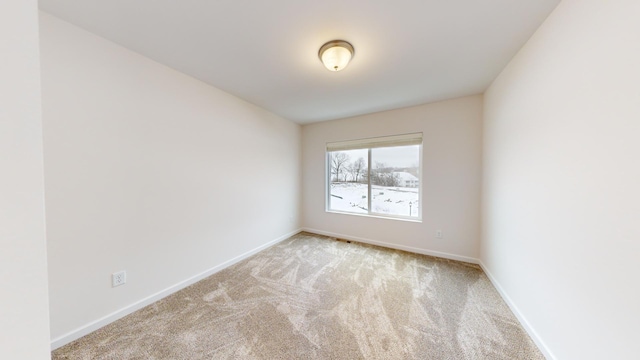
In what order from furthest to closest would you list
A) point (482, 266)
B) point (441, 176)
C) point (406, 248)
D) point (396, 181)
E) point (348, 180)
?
1. point (348, 180)
2. point (396, 181)
3. point (406, 248)
4. point (441, 176)
5. point (482, 266)

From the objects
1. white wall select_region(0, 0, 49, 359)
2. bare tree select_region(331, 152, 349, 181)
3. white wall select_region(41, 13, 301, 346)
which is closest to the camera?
white wall select_region(0, 0, 49, 359)

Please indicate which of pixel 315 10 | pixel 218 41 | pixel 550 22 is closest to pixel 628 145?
pixel 550 22

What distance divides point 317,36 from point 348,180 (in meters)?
2.60

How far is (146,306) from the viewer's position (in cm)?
188

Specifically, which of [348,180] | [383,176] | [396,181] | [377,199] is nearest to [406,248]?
[377,199]

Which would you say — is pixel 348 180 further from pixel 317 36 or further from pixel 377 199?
pixel 317 36

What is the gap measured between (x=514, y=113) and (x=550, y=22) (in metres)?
0.68

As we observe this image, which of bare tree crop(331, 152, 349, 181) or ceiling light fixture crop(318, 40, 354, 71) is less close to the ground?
ceiling light fixture crop(318, 40, 354, 71)

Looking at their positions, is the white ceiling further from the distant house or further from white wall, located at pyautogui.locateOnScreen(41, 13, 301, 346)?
the distant house

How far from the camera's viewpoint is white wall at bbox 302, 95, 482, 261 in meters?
2.74

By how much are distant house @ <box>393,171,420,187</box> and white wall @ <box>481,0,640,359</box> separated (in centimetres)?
134

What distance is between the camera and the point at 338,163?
13.0 feet

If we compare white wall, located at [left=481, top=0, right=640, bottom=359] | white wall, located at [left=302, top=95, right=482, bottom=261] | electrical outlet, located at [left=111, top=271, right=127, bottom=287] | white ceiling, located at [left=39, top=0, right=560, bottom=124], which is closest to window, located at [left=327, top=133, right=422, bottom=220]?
Result: white wall, located at [left=302, top=95, right=482, bottom=261]

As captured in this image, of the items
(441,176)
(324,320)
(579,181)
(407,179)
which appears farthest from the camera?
(407,179)
